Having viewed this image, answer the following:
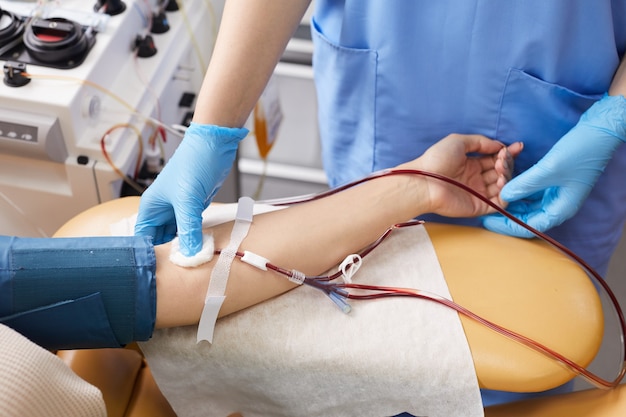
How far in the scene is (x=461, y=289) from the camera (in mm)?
1046

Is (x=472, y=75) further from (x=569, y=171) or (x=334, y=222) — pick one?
(x=334, y=222)

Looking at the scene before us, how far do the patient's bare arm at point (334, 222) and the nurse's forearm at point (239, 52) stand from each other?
0.21 m

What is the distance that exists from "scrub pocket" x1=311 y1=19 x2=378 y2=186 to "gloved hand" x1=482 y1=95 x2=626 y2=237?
0.30 meters

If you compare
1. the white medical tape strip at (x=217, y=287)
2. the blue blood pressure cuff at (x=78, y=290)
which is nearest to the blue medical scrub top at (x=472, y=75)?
the white medical tape strip at (x=217, y=287)

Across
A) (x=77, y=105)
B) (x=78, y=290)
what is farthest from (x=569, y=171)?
(x=77, y=105)

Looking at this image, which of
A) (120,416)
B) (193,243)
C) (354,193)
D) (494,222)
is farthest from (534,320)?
(120,416)

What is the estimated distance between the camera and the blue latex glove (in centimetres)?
104

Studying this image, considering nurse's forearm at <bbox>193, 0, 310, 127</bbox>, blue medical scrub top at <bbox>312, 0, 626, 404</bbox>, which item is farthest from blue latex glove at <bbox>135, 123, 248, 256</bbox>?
blue medical scrub top at <bbox>312, 0, 626, 404</bbox>

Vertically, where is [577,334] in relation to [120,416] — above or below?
above

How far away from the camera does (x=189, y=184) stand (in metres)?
1.06

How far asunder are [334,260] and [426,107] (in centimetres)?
36

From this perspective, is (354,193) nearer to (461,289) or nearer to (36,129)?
(461,289)

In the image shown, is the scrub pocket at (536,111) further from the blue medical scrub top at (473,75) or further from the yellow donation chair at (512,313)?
the yellow donation chair at (512,313)

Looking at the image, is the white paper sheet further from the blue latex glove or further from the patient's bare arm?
the blue latex glove
